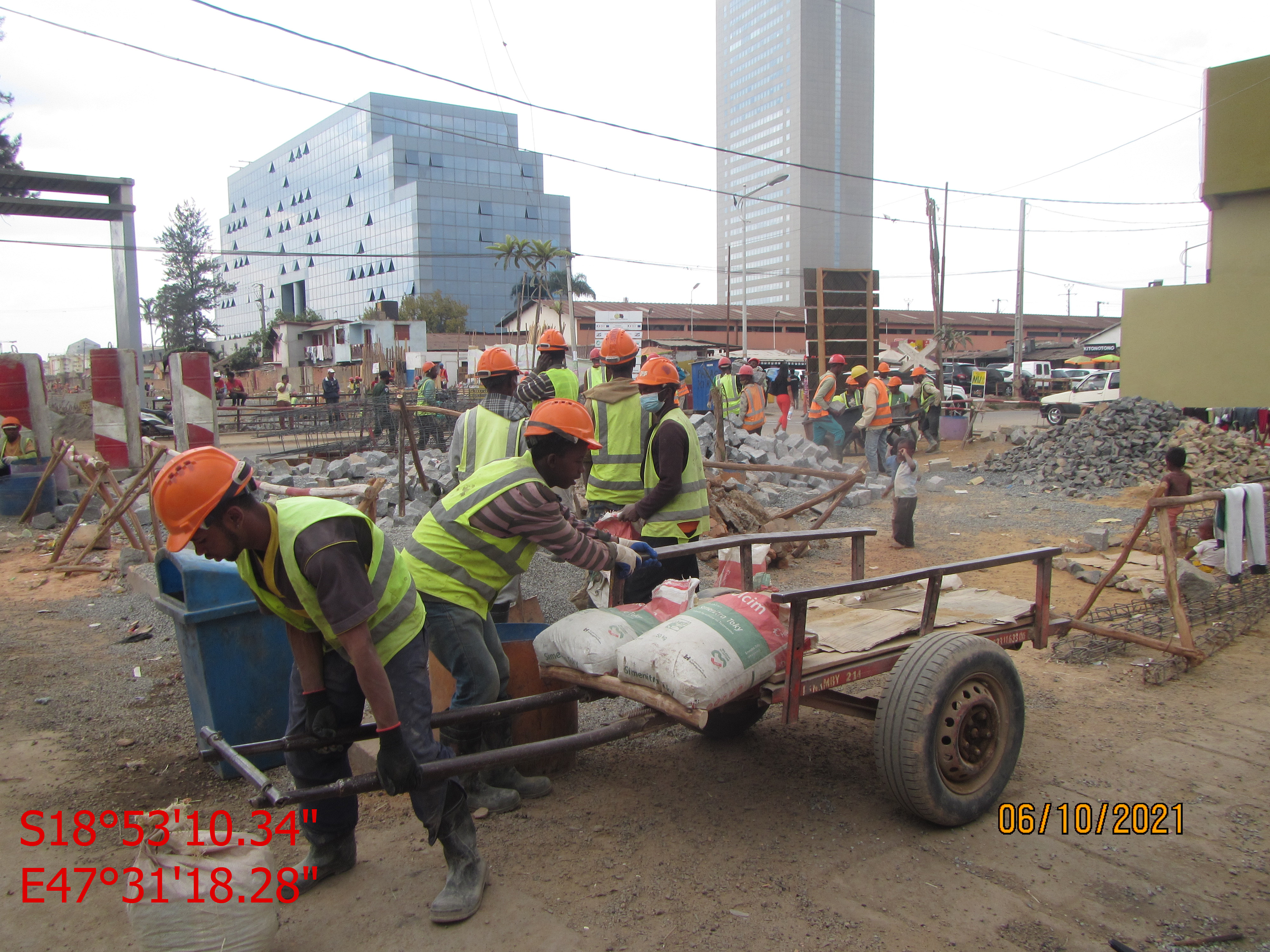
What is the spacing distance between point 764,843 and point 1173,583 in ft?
11.9

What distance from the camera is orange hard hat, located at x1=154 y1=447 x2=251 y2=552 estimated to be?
2.19 m

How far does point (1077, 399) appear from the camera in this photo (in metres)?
26.4

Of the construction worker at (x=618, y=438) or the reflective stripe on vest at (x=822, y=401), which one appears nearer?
the construction worker at (x=618, y=438)

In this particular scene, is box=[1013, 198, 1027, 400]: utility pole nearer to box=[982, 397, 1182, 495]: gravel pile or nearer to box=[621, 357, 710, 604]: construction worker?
box=[982, 397, 1182, 495]: gravel pile

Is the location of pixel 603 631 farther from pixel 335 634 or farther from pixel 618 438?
pixel 618 438

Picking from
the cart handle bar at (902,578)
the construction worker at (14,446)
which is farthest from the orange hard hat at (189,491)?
the construction worker at (14,446)

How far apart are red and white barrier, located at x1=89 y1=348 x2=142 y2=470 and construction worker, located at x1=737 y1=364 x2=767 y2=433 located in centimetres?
846

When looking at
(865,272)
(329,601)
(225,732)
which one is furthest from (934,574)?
(865,272)

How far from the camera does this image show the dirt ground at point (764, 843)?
2.63 m

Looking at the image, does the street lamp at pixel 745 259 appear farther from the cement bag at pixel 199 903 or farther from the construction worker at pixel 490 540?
the cement bag at pixel 199 903

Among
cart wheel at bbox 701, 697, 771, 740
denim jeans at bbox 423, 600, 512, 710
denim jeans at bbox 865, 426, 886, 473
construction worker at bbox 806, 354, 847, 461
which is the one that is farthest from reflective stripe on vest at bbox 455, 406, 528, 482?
construction worker at bbox 806, 354, 847, 461

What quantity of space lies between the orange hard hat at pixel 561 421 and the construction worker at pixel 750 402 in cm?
1023

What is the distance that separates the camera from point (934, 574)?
135 inches

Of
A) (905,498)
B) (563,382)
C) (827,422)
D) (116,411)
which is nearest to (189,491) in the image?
(563,382)
